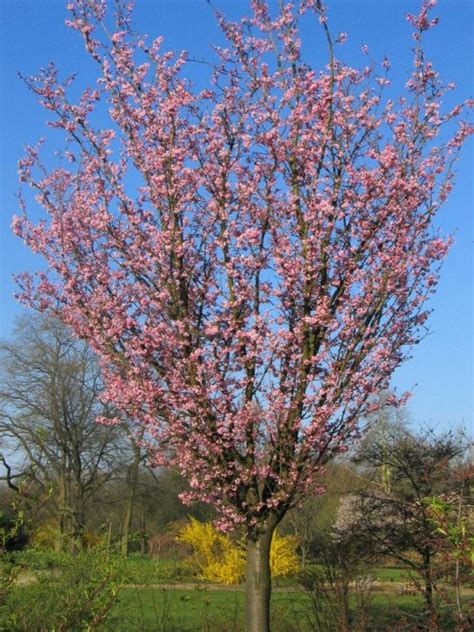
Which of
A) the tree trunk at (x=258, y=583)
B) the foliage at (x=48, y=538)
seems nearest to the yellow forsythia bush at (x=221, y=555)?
the foliage at (x=48, y=538)

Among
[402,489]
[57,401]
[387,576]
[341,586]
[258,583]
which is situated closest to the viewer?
[258,583]

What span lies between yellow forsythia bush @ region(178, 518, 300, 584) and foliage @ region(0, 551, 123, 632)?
46.6 ft

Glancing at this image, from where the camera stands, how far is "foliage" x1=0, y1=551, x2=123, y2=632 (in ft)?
20.0

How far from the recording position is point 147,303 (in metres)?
7.94

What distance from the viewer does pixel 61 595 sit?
7.12m

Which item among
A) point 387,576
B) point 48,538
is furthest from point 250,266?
point 387,576

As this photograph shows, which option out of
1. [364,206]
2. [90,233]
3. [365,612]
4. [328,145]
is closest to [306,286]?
[364,206]

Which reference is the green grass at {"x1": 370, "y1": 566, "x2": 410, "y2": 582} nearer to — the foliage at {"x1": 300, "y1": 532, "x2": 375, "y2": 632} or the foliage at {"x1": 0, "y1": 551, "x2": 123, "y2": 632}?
the foliage at {"x1": 300, "y1": 532, "x2": 375, "y2": 632}

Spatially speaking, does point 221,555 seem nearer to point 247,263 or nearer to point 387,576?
point 387,576

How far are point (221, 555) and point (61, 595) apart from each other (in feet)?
57.7

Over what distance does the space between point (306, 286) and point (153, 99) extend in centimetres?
258

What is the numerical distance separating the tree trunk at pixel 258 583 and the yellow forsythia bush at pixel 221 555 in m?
14.0

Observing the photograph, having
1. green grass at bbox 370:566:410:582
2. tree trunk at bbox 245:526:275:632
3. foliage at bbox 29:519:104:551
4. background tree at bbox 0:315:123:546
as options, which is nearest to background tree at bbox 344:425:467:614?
green grass at bbox 370:566:410:582

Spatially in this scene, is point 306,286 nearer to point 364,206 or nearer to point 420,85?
point 364,206
